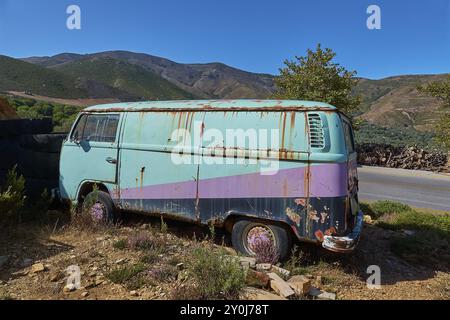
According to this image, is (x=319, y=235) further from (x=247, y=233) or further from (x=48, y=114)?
(x=48, y=114)

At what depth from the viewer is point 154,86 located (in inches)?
5620

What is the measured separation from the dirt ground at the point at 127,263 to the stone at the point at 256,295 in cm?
77

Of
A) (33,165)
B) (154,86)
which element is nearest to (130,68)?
A: (154,86)

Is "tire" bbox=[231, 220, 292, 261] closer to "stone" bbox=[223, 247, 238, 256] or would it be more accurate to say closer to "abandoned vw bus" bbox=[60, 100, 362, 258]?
Result: "abandoned vw bus" bbox=[60, 100, 362, 258]

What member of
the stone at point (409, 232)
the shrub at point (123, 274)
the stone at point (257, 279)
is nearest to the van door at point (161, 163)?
the shrub at point (123, 274)

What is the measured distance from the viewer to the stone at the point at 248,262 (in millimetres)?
4435

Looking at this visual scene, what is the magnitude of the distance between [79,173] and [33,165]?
60.9 inches

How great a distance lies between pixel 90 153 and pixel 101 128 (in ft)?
1.62

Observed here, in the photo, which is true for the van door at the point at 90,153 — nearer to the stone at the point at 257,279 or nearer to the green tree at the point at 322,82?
the stone at the point at 257,279

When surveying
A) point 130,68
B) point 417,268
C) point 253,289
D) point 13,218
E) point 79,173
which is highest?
point 130,68

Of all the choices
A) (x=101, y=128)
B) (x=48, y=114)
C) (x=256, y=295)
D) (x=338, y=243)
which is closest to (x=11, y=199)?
(x=101, y=128)

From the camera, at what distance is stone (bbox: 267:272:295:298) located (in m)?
3.90

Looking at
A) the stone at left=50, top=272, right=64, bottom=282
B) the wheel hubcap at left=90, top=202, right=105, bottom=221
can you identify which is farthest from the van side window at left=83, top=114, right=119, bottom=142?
the stone at left=50, top=272, right=64, bottom=282
